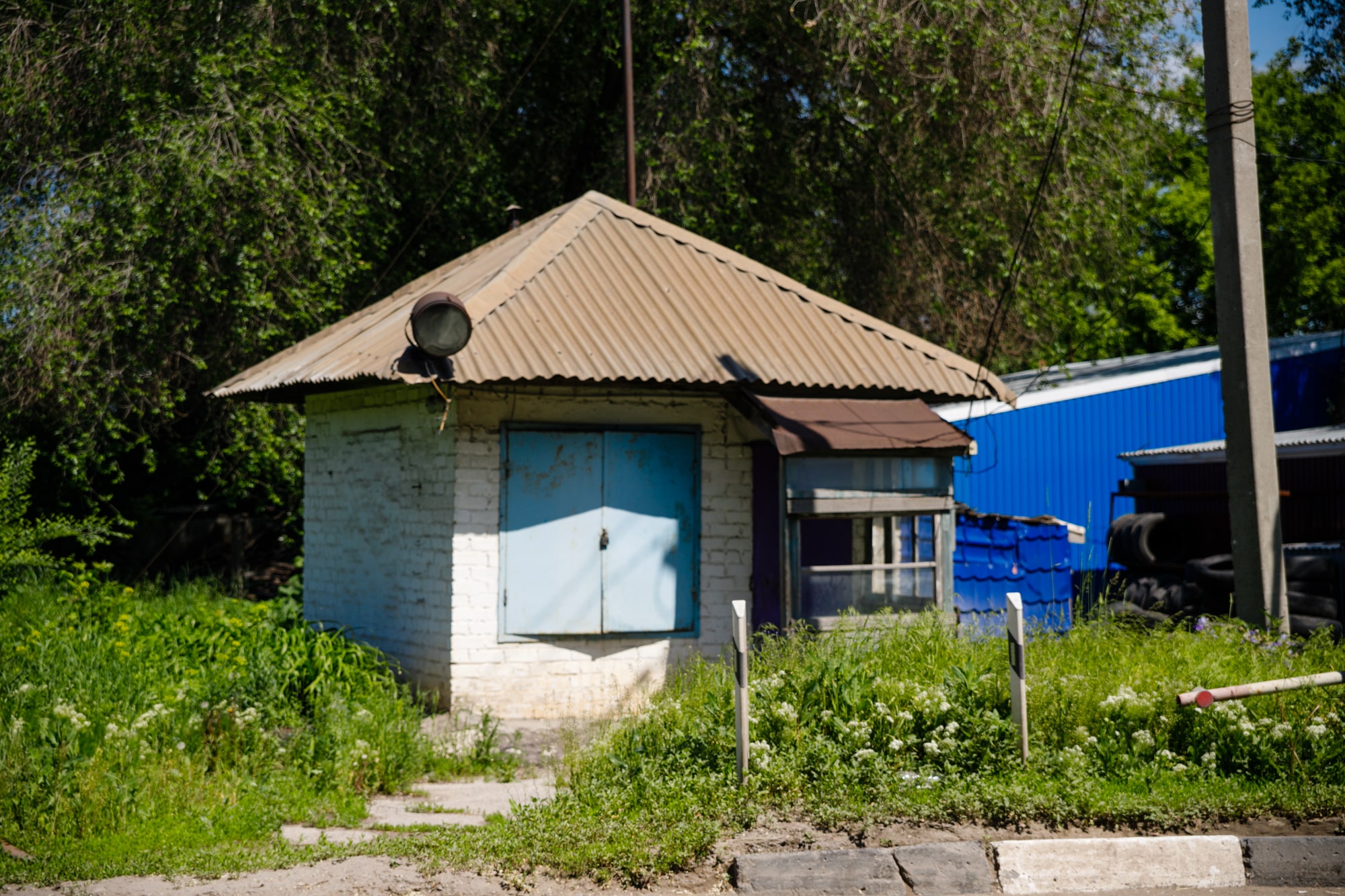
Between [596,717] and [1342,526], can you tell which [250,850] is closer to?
[596,717]

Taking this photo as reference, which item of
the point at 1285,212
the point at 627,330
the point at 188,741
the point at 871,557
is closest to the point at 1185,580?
the point at 871,557

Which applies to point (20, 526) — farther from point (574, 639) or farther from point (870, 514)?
point (870, 514)

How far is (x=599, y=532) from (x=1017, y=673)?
439 centimetres

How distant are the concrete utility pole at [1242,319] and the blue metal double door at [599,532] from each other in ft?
13.8

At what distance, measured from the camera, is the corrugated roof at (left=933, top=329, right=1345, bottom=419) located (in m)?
17.8

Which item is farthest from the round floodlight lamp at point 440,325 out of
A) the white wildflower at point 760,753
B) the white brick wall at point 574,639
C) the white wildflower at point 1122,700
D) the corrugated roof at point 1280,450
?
the corrugated roof at point 1280,450

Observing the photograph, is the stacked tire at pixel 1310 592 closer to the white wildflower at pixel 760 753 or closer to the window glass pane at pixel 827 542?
the window glass pane at pixel 827 542

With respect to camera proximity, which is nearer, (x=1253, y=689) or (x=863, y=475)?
(x=1253, y=689)

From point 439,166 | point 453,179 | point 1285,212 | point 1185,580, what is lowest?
point 1185,580

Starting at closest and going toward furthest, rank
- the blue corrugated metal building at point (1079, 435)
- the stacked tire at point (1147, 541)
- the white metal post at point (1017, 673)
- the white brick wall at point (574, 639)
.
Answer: the white metal post at point (1017, 673)
the white brick wall at point (574, 639)
the stacked tire at point (1147, 541)
the blue corrugated metal building at point (1079, 435)

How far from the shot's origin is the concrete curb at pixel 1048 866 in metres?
5.20

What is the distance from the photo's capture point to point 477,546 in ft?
31.2

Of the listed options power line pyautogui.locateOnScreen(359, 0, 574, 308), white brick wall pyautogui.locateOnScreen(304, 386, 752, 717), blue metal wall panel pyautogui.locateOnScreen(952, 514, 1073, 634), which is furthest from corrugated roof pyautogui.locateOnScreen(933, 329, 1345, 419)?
power line pyautogui.locateOnScreen(359, 0, 574, 308)

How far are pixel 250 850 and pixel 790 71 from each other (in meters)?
14.0
